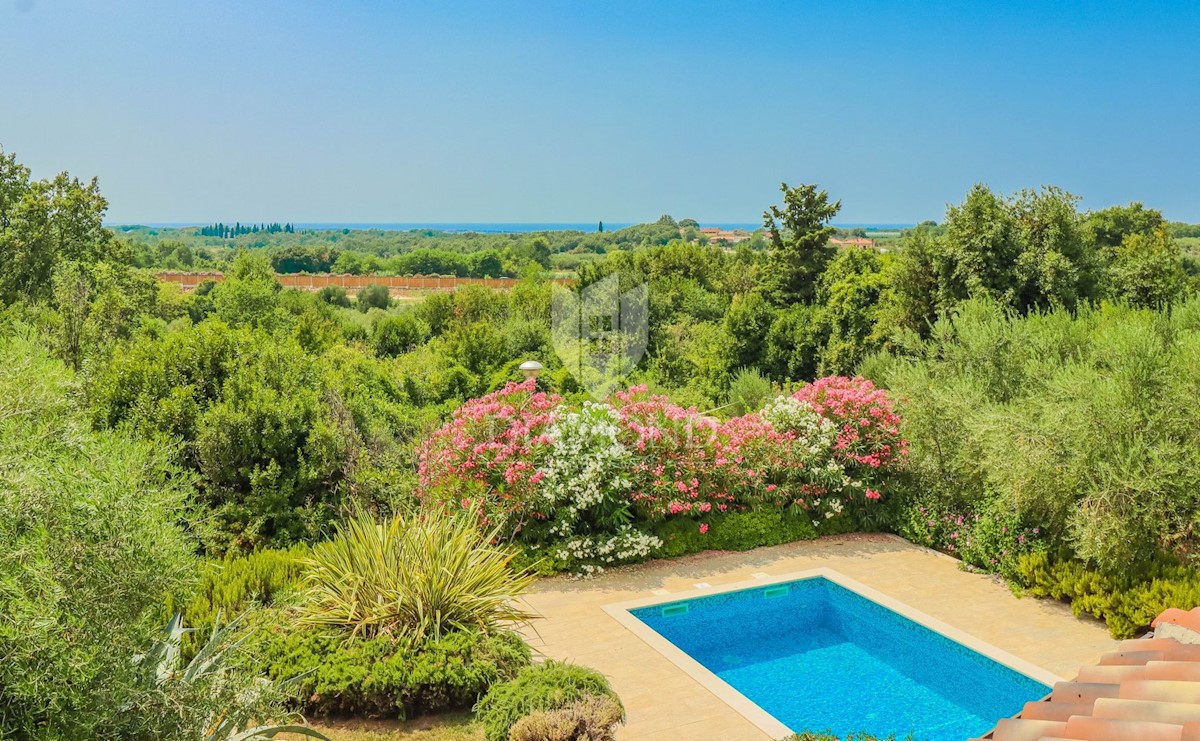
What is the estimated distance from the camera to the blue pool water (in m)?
6.25

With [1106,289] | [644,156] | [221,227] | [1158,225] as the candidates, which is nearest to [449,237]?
[221,227]

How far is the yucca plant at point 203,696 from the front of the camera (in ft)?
10.3

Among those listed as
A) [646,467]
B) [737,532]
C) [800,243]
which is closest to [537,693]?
[646,467]

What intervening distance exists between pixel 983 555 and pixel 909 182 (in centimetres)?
2595

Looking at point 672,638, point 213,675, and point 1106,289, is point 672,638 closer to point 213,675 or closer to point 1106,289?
point 213,675

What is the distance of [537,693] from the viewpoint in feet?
15.5

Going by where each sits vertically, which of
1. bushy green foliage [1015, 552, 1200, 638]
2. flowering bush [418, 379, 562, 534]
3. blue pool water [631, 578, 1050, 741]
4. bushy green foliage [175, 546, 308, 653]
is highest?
flowering bush [418, 379, 562, 534]

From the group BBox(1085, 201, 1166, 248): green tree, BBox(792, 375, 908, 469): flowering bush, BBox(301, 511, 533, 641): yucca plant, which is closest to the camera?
BBox(301, 511, 533, 641): yucca plant

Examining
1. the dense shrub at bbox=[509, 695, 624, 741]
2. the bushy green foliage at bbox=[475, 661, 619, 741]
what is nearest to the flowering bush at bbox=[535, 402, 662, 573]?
the bushy green foliage at bbox=[475, 661, 619, 741]

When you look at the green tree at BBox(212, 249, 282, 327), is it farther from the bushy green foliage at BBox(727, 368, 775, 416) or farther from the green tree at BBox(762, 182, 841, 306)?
the green tree at BBox(762, 182, 841, 306)

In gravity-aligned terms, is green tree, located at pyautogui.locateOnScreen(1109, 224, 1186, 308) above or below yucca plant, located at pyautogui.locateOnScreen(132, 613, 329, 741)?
above

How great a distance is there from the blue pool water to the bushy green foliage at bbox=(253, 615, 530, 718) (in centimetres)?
237

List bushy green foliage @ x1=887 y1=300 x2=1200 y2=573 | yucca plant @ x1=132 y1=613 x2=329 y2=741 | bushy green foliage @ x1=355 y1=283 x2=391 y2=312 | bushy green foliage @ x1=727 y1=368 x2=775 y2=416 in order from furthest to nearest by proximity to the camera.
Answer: bushy green foliage @ x1=355 y1=283 x2=391 y2=312 → bushy green foliage @ x1=727 y1=368 x2=775 y2=416 → bushy green foliage @ x1=887 y1=300 x2=1200 y2=573 → yucca plant @ x1=132 y1=613 x2=329 y2=741

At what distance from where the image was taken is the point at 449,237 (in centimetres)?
10581
